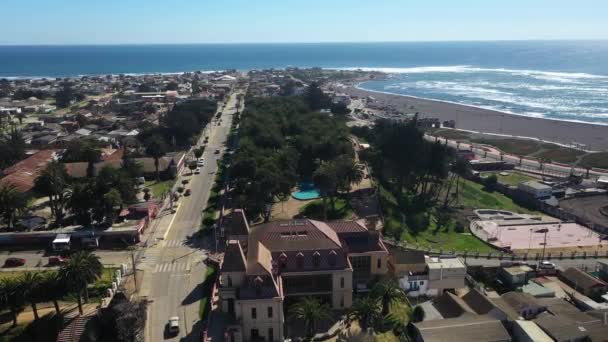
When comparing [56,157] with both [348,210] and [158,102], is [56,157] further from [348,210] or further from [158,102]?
[158,102]

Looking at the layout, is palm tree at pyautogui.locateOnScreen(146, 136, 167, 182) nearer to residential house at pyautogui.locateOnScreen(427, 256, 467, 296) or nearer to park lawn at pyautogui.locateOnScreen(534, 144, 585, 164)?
residential house at pyautogui.locateOnScreen(427, 256, 467, 296)

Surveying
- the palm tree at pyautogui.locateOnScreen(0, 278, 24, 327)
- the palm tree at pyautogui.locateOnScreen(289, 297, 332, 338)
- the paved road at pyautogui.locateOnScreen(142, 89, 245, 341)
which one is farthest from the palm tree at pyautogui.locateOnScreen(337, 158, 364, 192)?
the palm tree at pyautogui.locateOnScreen(0, 278, 24, 327)

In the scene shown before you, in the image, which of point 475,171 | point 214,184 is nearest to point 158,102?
point 214,184

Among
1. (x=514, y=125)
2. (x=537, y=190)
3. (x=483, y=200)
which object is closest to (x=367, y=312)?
(x=483, y=200)

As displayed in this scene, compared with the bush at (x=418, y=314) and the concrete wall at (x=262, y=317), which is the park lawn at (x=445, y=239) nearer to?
the bush at (x=418, y=314)

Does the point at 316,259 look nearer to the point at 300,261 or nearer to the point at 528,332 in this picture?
the point at 300,261

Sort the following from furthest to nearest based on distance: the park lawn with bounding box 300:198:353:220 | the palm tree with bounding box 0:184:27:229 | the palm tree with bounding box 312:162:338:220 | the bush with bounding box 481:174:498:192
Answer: the bush with bounding box 481:174:498:192 < the park lawn with bounding box 300:198:353:220 < the palm tree with bounding box 312:162:338:220 < the palm tree with bounding box 0:184:27:229
